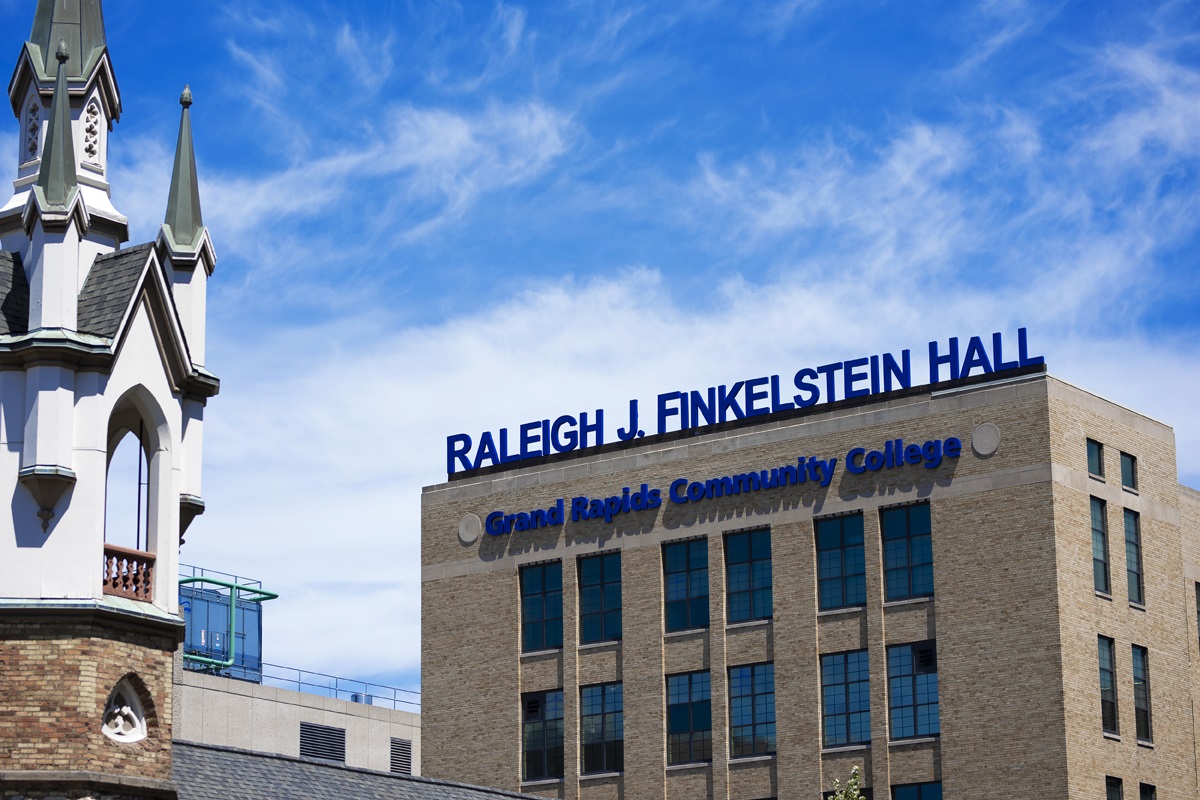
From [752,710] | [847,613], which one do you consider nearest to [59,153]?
[847,613]

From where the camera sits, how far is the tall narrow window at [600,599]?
7731cm

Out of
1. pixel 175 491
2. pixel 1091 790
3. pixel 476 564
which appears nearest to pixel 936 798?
pixel 1091 790

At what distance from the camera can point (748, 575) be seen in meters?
74.4

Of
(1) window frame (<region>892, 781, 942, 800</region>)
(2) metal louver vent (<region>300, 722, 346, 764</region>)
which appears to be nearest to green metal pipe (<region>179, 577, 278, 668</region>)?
(2) metal louver vent (<region>300, 722, 346, 764</region>)

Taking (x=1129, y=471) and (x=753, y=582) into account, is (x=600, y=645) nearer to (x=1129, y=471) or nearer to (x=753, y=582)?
(x=753, y=582)

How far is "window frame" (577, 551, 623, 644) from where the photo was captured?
77188 mm

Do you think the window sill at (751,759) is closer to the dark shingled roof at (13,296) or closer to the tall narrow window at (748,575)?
the tall narrow window at (748,575)

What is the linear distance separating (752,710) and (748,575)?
471cm

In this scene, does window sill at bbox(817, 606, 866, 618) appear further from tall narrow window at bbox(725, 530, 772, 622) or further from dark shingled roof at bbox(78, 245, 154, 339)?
dark shingled roof at bbox(78, 245, 154, 339)

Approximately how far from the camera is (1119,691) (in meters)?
69.1

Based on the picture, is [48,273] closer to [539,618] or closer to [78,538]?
[78,538]

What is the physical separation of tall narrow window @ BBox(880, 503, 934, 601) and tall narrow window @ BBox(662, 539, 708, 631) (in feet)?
24.1

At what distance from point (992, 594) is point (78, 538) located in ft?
137

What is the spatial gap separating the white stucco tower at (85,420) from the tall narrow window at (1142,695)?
143 feet
